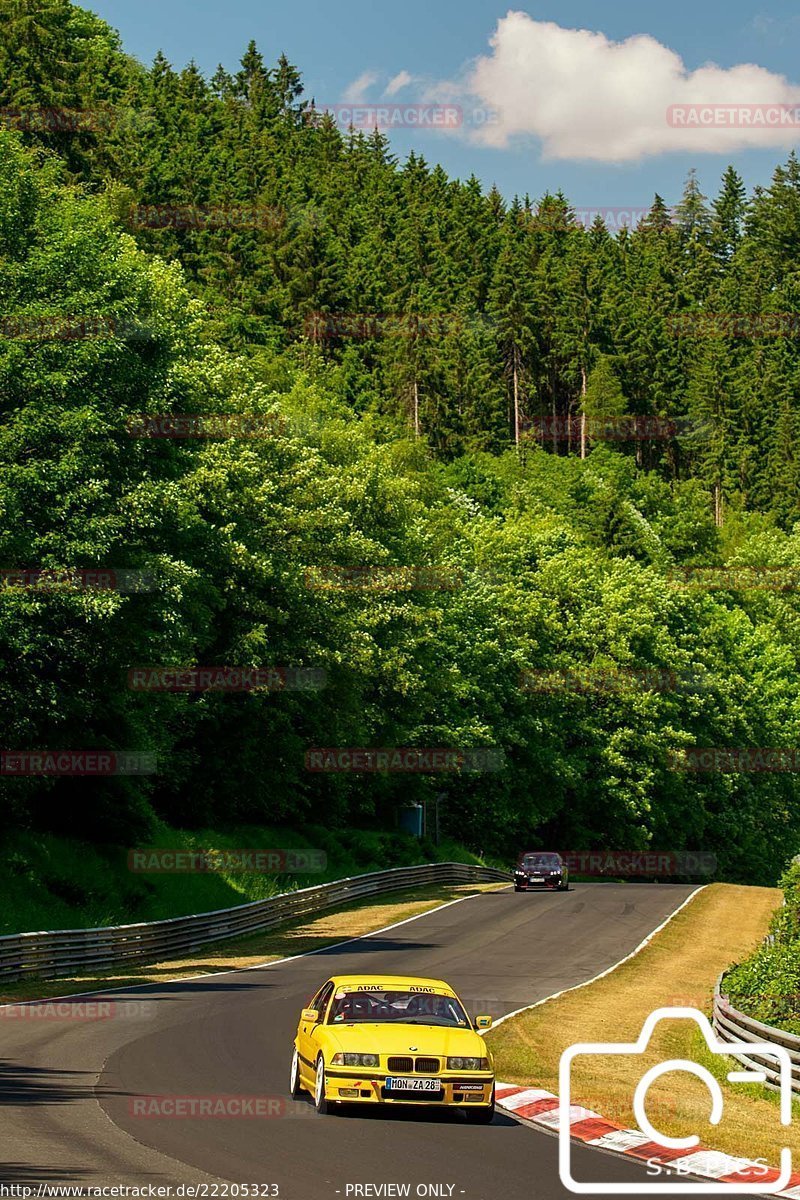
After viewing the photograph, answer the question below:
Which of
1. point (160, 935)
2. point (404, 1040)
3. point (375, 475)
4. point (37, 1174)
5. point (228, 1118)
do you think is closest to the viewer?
point (37, 1174)

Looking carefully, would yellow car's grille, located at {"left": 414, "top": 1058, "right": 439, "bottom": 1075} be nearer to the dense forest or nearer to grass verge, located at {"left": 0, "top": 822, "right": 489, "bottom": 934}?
the dense forest

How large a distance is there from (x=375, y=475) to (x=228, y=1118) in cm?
5322

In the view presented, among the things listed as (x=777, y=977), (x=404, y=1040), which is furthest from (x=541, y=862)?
(x=404, y=1040)

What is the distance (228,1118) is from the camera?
1441 centimetres

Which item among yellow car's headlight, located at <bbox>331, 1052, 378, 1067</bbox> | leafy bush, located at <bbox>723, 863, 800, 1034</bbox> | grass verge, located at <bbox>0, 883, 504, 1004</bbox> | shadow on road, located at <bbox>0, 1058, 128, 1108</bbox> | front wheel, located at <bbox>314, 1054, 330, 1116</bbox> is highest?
yellow car's headlight, located at <bbox>331, 1052, 378, 1067</bbox>

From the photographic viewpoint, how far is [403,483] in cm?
6719

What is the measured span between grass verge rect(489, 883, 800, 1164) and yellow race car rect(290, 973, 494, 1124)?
192 cm

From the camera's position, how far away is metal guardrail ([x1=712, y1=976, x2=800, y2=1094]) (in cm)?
1909

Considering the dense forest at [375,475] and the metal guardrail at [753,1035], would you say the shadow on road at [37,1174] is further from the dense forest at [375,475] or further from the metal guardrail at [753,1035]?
the dense forest at [375,475]

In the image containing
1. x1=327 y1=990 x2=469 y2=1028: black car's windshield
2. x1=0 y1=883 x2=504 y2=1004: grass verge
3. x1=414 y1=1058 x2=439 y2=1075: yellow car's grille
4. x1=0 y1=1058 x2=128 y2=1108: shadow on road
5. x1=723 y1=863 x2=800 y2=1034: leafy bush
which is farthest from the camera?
x1=0 y1=883 x2=504 y2=1004: grass verge

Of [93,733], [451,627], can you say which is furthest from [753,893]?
[93,733]

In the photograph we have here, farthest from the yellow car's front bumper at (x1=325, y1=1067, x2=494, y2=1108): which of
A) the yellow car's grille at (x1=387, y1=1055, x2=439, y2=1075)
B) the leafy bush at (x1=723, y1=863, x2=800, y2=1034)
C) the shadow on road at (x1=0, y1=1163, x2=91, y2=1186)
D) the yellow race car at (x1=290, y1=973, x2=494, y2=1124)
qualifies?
the leafy bush at (x1=723, y1=863, x2=800, y2=1034)

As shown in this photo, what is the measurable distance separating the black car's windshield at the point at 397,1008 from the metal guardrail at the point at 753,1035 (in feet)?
13.9

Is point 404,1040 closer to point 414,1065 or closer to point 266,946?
point 414,1065
